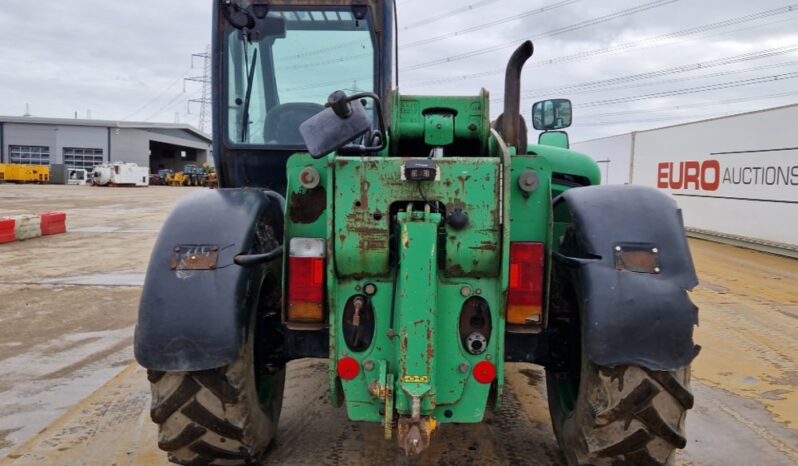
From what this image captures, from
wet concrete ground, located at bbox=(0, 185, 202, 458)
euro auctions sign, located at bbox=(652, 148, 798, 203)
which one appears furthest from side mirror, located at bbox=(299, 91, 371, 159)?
euro auctions sign, located at bbox=(652, 148, 798, 203)

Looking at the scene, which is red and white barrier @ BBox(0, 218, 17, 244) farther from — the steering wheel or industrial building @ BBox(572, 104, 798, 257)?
industrial building @ BBox(572, 104, 798, 257)

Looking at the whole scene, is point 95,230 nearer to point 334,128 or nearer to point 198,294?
point 198,294

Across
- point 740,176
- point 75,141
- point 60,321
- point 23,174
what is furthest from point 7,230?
point 75,141

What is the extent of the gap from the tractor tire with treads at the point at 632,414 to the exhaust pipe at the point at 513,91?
1.24 meters

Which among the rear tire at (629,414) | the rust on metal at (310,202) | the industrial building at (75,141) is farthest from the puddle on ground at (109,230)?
the industrial building at (75,141)

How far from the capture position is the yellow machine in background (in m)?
48.2

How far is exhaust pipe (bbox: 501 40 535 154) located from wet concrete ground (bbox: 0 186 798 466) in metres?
1.75

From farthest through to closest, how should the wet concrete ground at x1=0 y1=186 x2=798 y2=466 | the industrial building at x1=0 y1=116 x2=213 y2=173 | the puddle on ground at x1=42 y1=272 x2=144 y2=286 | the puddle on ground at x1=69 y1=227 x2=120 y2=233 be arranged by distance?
the industrial building at x1=0 y1=116 x2=213 y2=173
the puddle on ground at x1=69 y1=227 x2=120 y2=233
the puddle on ground at x1=42 y1=272 x2=144 y2=286
the wet concrete ground at x1=0 y1=186 x2=798 y2=466

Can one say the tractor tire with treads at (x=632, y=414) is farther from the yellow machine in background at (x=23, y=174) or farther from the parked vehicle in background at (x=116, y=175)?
the yellow machine in background at (x=23, y=174)

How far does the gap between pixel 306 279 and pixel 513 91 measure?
54.9 inches

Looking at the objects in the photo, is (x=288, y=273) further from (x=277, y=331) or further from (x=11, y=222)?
(x=11, y=222)

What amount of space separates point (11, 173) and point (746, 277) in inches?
2066

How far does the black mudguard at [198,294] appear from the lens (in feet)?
8.32

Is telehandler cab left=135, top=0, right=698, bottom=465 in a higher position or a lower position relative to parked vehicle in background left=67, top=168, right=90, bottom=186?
lower
